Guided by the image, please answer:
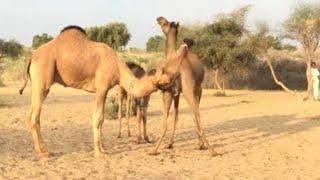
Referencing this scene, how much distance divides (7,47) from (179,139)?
74.9 ft

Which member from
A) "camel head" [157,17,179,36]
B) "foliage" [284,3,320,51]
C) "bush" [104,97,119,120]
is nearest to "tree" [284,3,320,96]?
"foliage" [284,3,320,51]

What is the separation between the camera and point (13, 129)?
15328 mm

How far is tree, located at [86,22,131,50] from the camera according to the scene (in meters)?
67.6

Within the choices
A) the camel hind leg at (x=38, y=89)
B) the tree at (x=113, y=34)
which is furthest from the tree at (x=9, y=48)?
the tree at (x=113, y=34)

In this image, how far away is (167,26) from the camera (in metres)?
12.4

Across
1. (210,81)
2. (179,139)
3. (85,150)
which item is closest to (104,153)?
(85,150)

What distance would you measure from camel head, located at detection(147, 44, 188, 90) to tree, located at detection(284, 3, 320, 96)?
1986cm

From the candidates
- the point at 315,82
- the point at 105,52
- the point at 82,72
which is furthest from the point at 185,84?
the point at 315,82

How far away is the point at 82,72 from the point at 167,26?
2.45 m

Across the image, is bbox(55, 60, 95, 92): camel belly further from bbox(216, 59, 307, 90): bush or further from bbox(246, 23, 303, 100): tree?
bbox(216, 59, 307, 90): bush

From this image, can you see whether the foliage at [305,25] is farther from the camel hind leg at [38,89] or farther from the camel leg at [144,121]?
the camel hind leg at [38,89]

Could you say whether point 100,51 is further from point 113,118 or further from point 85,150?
point 113,118

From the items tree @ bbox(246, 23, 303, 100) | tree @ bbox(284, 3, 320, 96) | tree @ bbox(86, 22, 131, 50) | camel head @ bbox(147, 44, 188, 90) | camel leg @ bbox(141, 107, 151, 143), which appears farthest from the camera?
tree @ bbox(86, 22, 131, 50)

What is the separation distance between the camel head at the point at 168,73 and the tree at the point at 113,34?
57.2m
